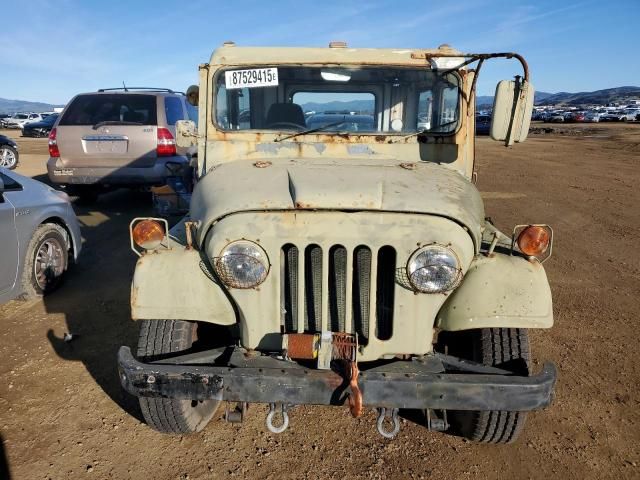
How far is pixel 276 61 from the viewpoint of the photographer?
3609mm

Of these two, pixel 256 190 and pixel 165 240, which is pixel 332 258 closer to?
pixel 256 190

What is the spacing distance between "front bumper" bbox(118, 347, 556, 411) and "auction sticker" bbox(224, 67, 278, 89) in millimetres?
2105

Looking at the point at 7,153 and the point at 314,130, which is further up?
the point at 314,130

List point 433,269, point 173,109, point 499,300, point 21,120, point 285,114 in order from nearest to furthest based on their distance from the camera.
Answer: point 433,269
point 499,300
point 285,114
point 173,109
point 21,120

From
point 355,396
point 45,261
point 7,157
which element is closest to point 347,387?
point 355,396

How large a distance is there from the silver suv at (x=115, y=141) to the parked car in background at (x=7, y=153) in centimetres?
701

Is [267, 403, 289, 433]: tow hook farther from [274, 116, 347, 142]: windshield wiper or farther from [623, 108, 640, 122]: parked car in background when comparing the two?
[623, 108, 640, 122]: parked car in background

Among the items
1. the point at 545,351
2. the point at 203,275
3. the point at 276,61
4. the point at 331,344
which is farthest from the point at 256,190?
the point at 545,351

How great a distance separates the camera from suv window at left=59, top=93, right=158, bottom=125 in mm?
7652

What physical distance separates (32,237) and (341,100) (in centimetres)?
308

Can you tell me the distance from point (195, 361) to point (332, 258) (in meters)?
0.87

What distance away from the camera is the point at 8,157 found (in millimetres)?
13469

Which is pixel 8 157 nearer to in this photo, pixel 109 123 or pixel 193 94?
pixel 109 123

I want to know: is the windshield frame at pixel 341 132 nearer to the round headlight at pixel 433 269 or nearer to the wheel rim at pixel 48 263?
the round headlight at pixel 433 269
